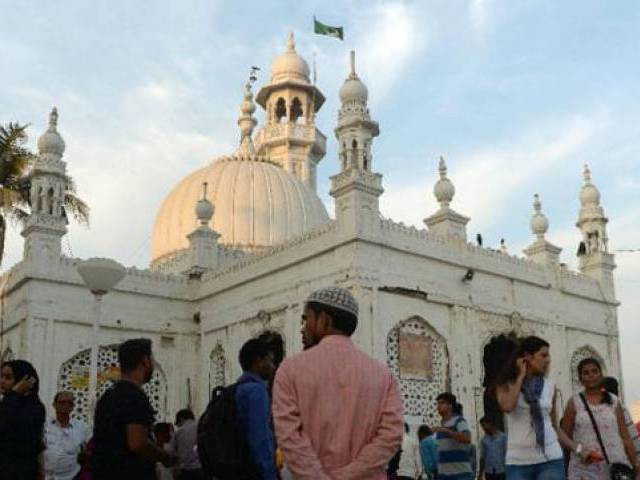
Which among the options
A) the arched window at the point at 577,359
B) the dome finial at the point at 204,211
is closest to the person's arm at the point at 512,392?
the arched window at the point at 577,359

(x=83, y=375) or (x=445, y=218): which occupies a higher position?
(x=445, y=218)

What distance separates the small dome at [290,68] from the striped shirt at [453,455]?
95.3 ft

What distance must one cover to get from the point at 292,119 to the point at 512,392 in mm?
30990

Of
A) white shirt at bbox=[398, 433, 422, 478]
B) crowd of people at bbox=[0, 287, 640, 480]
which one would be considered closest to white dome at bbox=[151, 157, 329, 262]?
white shirt at bbox=[398, 433, 422, 478]

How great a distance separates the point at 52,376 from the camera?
1977 cm

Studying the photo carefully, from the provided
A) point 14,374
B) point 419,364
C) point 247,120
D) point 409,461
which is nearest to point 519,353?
point 14,374

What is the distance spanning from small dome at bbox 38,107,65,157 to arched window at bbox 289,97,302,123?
15.7 meters

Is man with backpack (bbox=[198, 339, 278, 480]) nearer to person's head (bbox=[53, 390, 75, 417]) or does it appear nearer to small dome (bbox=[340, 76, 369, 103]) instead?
person's head (bbox=[53, 390, 75, 417])

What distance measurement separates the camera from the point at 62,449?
780 centimetres

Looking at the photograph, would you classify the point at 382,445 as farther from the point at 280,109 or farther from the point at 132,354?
the point at 280,109

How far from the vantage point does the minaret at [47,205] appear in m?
20.2

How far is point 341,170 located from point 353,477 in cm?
1524

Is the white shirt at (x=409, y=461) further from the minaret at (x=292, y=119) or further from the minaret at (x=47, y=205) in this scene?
the minaret at (x=292, y=119)

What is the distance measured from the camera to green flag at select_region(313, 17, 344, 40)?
25.2 metres
